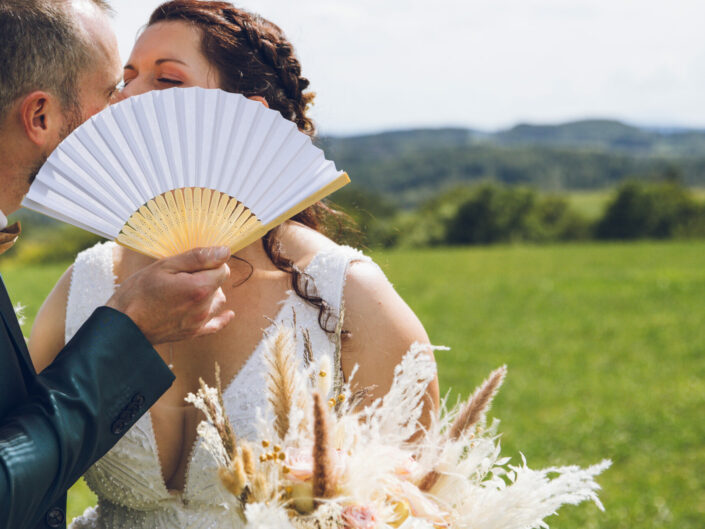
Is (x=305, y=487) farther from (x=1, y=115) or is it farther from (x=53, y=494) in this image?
(x=1, y=115)

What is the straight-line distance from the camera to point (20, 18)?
160 cm

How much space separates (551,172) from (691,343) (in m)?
90.0

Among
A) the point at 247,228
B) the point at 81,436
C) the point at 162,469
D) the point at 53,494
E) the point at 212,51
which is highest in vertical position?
the point at 212,51

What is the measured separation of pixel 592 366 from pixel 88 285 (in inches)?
442

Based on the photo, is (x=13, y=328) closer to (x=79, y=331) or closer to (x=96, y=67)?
(x=79, y=331)

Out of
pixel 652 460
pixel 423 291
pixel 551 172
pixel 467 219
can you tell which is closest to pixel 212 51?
pixel 652 460

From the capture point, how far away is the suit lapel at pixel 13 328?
5.07 ft

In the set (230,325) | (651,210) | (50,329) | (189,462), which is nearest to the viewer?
(189,462)

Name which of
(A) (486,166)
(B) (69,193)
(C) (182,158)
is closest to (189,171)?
(C) (182,158)

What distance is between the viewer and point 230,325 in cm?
216

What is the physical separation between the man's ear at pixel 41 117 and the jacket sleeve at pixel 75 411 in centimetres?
51

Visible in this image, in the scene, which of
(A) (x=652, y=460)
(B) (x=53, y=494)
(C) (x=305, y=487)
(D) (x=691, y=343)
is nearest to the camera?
(C) (x=305, y=487)

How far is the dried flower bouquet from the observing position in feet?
3.92

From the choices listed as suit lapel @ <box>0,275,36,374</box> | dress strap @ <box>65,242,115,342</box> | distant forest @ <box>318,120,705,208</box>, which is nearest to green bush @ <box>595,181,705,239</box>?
distant forest @ <box>318,120,705,208</box>
